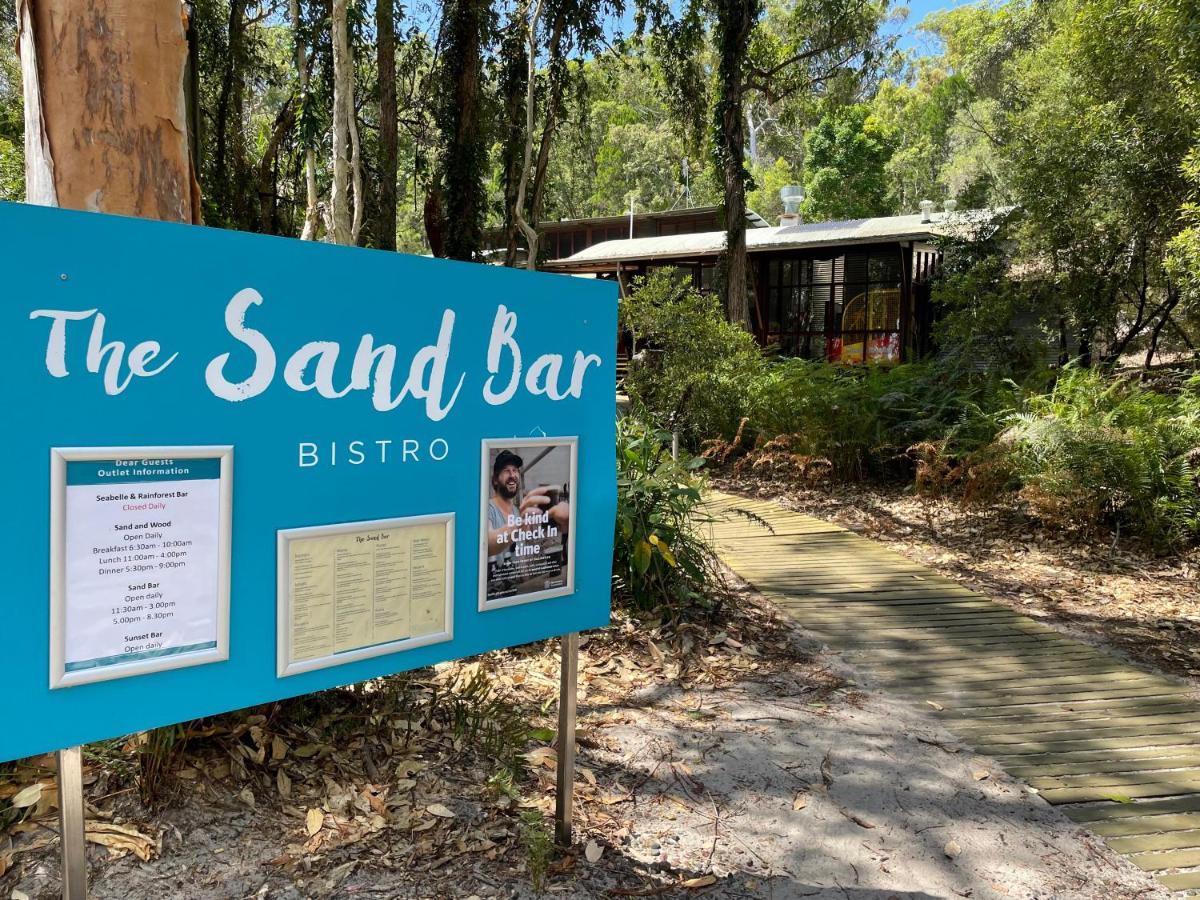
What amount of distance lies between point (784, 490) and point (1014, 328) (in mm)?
4853

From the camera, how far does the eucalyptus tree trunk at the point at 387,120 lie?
12.9 m

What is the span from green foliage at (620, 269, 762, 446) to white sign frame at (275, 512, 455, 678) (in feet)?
24.5

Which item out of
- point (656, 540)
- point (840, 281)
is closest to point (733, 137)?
point (840, 281)

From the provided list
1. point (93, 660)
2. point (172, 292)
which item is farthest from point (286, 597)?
point (172, 292)

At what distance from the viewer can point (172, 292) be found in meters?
1.82

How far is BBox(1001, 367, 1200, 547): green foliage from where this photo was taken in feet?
24.0

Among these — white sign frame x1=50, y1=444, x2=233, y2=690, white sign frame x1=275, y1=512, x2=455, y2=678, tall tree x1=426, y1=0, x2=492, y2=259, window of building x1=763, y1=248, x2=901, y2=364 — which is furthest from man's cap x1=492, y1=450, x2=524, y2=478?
window of building x1=763, y1=248, x2=901, y2=364

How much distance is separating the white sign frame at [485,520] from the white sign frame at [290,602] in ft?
0.34

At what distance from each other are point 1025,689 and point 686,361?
634 cm

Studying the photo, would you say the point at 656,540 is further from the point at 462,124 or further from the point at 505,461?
the point at 462,124

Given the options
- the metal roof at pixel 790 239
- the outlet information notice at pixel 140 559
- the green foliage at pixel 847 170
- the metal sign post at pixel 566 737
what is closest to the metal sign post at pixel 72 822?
the outlet information notice at pixel 140 559

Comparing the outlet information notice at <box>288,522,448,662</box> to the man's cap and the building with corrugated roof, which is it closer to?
the man's cap

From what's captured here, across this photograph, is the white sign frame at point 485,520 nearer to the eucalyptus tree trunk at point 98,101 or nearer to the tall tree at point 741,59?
the eucalyptus tree trunk at point 98,101

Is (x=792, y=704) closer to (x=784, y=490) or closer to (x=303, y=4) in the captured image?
(x=784, y=490)
